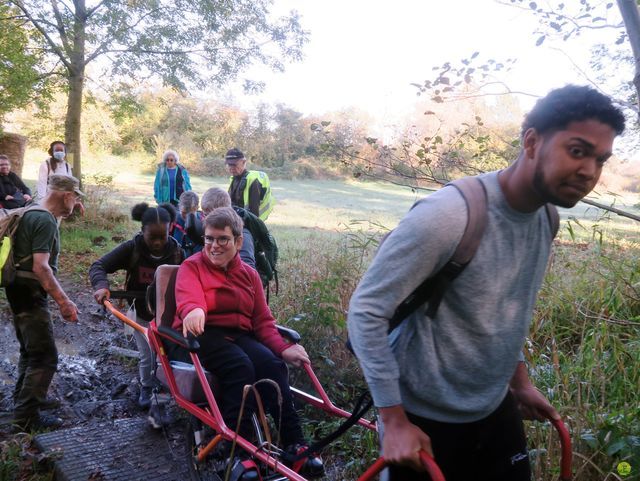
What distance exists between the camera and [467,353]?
175cm

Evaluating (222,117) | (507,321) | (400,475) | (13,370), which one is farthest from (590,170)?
(222,117)

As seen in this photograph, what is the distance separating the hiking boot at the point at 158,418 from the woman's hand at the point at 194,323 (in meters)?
1.23

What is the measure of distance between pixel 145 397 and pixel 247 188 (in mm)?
3417

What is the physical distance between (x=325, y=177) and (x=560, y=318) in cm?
2819

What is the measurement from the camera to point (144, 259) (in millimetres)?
4785

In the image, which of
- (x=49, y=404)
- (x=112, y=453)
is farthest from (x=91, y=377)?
(x=112, y=453)

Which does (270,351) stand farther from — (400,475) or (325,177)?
(325,177)

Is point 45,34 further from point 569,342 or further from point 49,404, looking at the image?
point 569,342

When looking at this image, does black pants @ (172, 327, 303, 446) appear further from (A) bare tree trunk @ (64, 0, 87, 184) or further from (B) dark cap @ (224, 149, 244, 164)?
(A) bare tree trunk @ (64, 0, 87, 184)

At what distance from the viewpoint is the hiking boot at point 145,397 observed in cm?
464

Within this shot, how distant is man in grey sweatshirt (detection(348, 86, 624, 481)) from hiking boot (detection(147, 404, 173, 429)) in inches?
109

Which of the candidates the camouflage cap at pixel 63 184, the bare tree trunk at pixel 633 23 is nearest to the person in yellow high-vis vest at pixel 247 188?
the camouflage cap at pixel 63 184

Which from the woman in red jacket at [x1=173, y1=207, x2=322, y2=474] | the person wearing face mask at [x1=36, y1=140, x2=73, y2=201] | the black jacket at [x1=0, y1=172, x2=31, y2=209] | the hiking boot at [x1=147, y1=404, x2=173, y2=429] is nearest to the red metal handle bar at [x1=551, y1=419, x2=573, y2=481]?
the woman in red jacket at [x1=173, y1=207, x2=322, y2=474]

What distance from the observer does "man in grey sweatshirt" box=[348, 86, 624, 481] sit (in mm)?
1623
